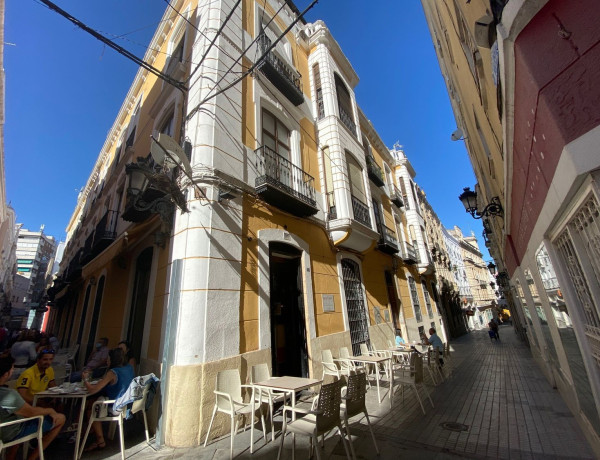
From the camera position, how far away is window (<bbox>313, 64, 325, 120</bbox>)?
9.27 meters

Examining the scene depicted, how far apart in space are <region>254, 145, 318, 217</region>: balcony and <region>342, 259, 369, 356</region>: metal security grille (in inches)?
106

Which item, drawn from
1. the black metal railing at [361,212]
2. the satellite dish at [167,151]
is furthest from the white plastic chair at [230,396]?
the black metal railing at [361,212]

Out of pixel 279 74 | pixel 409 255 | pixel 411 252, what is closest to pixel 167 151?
pixel 279 74

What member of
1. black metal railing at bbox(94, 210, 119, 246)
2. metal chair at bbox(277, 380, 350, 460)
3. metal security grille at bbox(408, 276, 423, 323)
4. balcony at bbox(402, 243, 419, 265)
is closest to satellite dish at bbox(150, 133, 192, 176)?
metal chair at bbox(277, 380, 350, 460)

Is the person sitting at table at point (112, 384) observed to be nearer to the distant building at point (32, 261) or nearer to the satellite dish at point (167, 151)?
the satellite dish at point (167, 151)

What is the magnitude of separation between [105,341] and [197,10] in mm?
9144

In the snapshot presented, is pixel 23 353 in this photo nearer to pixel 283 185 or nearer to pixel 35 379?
pixel 35 379

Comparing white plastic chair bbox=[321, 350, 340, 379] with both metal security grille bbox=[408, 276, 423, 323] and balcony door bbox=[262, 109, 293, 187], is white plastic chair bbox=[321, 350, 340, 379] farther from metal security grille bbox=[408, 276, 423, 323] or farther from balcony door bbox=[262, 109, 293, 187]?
metal security grille bbox=[408, 276, 423, 323]

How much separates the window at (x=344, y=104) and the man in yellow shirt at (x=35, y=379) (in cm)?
1010

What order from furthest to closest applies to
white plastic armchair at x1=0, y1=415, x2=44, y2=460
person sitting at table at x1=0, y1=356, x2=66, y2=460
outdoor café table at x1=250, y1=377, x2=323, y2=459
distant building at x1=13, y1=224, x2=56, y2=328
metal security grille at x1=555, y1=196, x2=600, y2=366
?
distant building at x1=13, y1=224, x2=56, y2=328 < outdoor café table at x1=250, y1=377, x2=323, y2=459 < person sitting at table at x1=0, y1=356, x2=66, y2=460 < white plastic armchair at x1=0, y1=415, x2=44, y2=460 < metal security grille at x1=555, y1=196, x2=600, y2=366

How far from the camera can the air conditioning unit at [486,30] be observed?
99.3 inches

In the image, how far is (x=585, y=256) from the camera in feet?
7.86

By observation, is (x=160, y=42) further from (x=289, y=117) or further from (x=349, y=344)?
(x=349, y=344)

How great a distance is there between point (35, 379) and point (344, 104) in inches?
468
